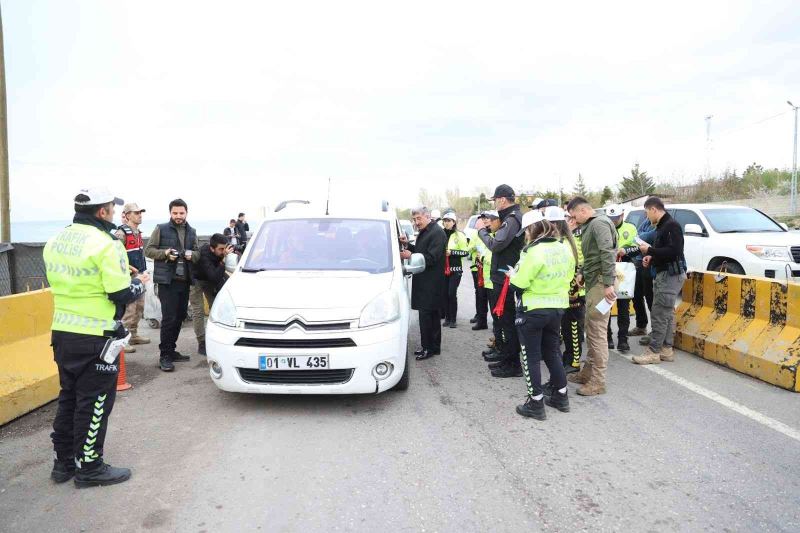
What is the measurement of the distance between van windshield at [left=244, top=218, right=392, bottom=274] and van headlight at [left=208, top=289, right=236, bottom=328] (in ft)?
2.11

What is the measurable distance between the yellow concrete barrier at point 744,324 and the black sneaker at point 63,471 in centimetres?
603

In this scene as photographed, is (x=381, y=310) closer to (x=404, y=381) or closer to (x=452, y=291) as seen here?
(x=404, y=381)

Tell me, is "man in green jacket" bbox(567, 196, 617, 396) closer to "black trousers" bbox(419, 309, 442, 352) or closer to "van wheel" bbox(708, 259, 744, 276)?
"black trousers" bbox(419, 309, 442, 352)

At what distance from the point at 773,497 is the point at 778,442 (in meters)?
0.98

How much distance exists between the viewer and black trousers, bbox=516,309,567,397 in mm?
4539

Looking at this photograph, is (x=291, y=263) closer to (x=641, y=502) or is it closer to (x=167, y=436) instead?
(x=167, y=436)

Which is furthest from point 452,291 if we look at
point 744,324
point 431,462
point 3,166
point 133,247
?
point 3,166

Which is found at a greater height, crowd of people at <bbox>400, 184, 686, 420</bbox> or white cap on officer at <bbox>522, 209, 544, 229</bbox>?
white cap on officer at <bbox>522, 209, 544, 229</bbox>

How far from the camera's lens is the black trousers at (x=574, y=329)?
5.77 m

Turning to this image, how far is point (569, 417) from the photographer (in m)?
4.60

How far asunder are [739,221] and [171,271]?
9.52m

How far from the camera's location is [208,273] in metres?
6.46

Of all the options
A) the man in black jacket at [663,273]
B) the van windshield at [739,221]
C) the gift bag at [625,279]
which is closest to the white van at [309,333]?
the gift bag at [625,279]

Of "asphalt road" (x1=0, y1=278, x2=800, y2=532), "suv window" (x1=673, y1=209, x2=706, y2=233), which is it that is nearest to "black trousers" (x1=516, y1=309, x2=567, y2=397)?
"asphalt road" (x1=0, y1=278, x2=800, y2=532)
